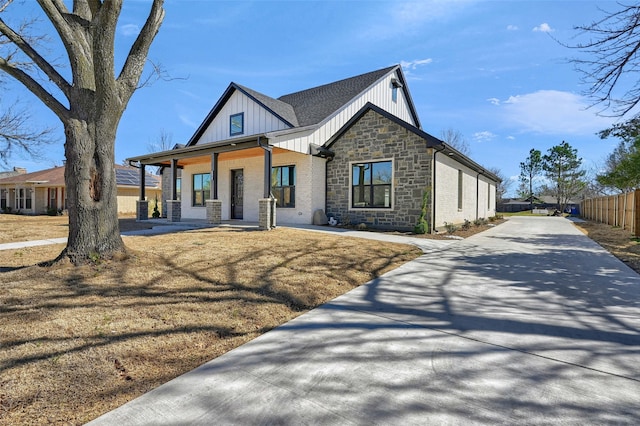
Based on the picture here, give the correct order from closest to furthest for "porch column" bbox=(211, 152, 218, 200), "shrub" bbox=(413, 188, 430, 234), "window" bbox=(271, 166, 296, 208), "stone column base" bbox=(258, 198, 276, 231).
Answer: "stone column base" bbox=(258, 198, 276, 231) → "shrub" bbox=(413, 188, 430, 234) → "porch column" bbox=(211, 152, 218, 200) → "window" bbox=(271, 166, 296, 208)

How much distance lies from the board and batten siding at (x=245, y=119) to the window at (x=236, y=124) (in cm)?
18

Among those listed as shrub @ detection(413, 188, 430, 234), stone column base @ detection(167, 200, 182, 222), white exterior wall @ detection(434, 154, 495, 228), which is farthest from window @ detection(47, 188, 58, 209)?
white exterior wall @ detection(434, 154, 495, 228)

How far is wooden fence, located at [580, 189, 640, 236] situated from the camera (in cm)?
1141

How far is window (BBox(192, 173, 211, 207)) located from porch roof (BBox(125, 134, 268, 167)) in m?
1.90

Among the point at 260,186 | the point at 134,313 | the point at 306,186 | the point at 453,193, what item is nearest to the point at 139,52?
the point at 134,313

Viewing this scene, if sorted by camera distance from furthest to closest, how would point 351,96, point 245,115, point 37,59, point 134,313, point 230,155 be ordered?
point 245,115 < point 351,96 < point 230,155 < point 37,59 < point 134,313

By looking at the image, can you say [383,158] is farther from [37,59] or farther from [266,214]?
[37,59]

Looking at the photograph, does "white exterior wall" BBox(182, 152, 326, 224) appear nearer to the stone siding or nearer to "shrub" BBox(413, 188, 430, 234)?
the stone siding

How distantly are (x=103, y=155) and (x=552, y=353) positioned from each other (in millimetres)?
6648

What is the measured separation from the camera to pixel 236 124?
55.9 feet

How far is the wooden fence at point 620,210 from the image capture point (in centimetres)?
1141

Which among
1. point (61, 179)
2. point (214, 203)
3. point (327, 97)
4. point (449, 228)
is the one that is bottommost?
point (449, 228)

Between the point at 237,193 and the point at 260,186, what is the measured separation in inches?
69.9

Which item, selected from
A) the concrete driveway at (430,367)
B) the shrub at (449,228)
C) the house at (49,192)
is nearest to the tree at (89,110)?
the concrete driveway at (430,367)
